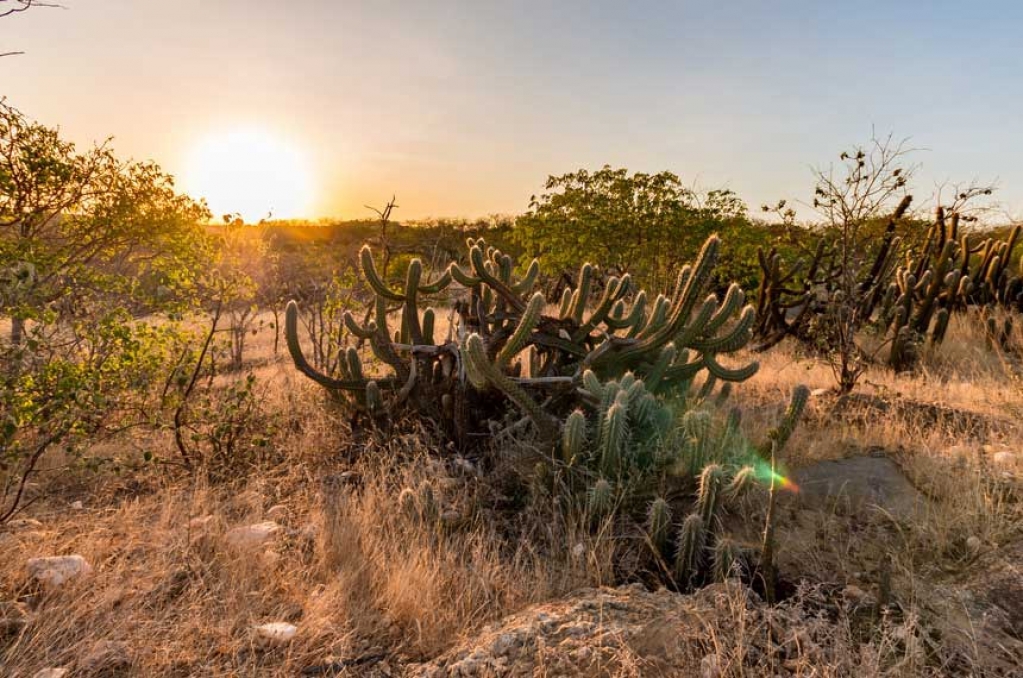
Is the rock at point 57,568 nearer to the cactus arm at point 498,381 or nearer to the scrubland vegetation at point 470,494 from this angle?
the scrubland vegetation at point 470,494

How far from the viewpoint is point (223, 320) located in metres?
14.1

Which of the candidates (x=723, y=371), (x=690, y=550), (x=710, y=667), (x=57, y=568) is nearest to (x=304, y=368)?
(x=57, y=568)

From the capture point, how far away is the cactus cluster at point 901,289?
7.93 meters

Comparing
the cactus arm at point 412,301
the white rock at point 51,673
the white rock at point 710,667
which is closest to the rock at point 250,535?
the white rock at point 51,673

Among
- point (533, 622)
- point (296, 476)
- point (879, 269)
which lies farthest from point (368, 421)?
point (879, 269)

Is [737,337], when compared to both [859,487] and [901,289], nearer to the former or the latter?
[859,487]

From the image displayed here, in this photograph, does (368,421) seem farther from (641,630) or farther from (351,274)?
(641,630)

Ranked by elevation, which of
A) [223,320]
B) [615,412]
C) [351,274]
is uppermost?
[351,274]

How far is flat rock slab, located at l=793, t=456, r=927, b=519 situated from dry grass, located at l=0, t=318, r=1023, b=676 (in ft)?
0.37

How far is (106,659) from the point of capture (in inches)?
83.7

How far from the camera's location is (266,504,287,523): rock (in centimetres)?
341

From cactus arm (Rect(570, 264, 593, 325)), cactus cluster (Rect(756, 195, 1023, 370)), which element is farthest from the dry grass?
cactus cluster (Rect(756, 195, 1023, 370))

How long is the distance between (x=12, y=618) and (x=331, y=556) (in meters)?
1.22

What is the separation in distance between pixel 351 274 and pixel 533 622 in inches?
191
